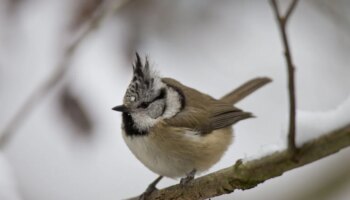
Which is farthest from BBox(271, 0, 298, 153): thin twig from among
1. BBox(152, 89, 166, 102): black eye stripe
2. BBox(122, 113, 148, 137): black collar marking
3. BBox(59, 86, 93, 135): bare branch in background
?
BBox(59, 86, 93, 135): bare branch in background

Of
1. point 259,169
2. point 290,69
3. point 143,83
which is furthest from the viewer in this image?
point 143,83

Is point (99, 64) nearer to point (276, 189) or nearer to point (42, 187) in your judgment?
point (42, 187)

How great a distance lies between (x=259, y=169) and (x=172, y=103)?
4.58ft

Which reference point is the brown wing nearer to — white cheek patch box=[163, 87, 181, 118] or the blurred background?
white cheek patch box=[163, 87, 181, 118]

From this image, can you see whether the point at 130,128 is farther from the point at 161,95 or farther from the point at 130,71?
the point at 130,71

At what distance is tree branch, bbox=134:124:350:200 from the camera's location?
6.24 feet

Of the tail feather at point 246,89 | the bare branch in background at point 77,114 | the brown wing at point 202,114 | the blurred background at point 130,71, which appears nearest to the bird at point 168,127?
the brown wing at point 202,114

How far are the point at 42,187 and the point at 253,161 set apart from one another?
2811 mm

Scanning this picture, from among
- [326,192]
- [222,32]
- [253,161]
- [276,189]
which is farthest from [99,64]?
[253,161]

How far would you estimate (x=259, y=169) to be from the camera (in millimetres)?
2135

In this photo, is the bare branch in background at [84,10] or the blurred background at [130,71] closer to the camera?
the bare branch in background at [84,10]

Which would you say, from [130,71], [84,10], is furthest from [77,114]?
[130,71]

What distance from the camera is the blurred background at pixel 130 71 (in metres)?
4.46

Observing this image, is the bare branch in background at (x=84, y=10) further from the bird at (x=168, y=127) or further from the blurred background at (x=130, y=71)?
the bird at (x=168, y=127)
